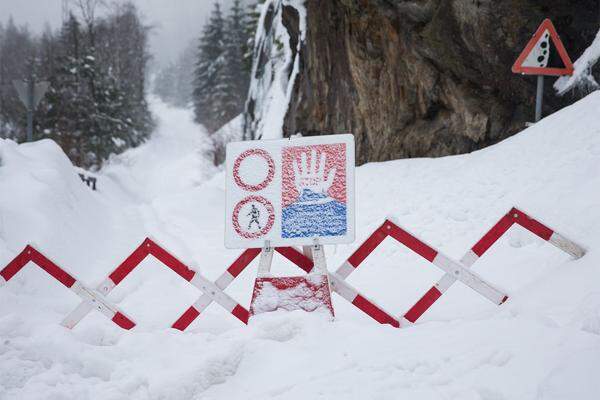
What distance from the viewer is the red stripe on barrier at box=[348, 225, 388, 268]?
3.71 meters

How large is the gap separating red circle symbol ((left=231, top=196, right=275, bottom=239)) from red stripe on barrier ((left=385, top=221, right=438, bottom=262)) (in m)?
0.94

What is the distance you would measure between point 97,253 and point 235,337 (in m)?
6.04

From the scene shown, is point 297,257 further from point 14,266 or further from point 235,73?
point 235,73

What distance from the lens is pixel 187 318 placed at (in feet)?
12.5

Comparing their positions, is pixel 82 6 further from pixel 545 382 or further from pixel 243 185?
pixel 545 382

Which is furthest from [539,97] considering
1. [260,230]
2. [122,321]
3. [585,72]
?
[122,321]

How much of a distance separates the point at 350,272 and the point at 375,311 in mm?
365

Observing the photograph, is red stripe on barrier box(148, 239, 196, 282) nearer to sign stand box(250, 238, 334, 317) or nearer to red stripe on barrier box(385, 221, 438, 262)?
sign stand box(250, 238, 334, 317)

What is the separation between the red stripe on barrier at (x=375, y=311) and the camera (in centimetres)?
363

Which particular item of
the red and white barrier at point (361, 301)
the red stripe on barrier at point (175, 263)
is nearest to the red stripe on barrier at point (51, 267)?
the red stripe on barrier at point (175, 263)

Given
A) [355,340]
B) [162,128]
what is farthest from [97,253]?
[162,128]

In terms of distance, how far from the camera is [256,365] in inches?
112

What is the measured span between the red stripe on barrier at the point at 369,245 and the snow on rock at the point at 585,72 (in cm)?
548

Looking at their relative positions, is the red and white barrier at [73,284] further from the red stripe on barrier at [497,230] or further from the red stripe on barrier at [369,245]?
the red stripe on barrier at [497,230]
